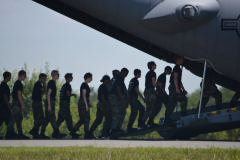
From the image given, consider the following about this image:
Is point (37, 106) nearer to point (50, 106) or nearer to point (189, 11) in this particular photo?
point (50, 106)

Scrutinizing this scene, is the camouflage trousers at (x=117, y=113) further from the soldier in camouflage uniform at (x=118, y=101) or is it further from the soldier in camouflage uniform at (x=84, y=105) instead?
the soldier in camouflage uniform at (x=84, y=105)

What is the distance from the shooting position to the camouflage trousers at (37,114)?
9.57 meters

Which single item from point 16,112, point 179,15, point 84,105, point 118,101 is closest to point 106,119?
point 118,101

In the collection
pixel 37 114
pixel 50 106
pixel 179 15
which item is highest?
pixel 179 15

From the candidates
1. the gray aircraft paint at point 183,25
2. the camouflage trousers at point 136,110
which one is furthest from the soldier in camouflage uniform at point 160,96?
the gray aircraft paint at point 183,25

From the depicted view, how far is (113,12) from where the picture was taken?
973 centimetres

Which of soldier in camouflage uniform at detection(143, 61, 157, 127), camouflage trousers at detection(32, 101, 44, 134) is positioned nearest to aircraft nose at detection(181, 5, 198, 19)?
soldier in camouflage uniform at detection(143, 61, 157, 127)

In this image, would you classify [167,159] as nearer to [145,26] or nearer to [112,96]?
[112,96]

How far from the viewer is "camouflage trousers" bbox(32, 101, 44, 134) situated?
9.57 metres

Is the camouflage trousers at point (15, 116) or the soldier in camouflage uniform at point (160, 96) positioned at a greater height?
the soldier in camouflage uniform at point (160, 96)

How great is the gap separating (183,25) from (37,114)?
6.34m

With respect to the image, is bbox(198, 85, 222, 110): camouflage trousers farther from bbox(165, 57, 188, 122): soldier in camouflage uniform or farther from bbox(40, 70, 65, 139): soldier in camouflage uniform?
bbox(40, 70, 65, 139): soldier in camouflage uniform

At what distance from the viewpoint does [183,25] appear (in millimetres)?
9562

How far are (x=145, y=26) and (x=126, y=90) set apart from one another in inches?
99.2
